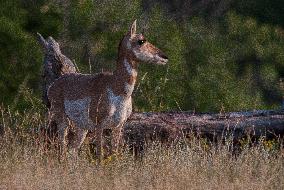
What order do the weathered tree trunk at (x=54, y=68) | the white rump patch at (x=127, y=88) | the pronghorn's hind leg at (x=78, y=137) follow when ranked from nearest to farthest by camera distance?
the white rump patch at (x=127, y=88) → the pronghorn's hind leg at (x=78, y=137) → the weathered tree trunk at (x=54, y=68)

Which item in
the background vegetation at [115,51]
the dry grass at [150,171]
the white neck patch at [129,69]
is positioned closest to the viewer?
the dry grass at [150,171]

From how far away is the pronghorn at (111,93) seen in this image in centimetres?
1122

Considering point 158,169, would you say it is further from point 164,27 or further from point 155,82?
point 164,27

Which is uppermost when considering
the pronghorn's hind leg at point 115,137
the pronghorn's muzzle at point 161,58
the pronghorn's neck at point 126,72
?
the pronghorn's muzzle at point 161,58

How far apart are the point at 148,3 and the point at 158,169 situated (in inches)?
960

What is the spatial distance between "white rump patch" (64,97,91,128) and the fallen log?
0.97 metres

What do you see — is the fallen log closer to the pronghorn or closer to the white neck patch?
the pronghorn

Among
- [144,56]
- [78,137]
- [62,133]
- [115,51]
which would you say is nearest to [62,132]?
[62,133]

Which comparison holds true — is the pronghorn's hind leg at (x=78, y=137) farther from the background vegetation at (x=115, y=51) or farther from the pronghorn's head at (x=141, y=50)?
the background vegetation at (x=115, y=51)

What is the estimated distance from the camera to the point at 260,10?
32344 mm

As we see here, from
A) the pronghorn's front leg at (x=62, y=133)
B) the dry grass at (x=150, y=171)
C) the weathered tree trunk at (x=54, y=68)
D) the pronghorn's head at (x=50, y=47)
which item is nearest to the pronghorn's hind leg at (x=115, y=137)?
the dry grass at (x=150, y=171)

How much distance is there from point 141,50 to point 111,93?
2.11 feet

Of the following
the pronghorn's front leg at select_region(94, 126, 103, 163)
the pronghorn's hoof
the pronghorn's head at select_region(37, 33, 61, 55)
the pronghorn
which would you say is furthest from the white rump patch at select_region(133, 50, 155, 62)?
the pronghorn's head at select_region(37, 33, 61, 55)

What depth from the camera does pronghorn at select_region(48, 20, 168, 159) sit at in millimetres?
11219
